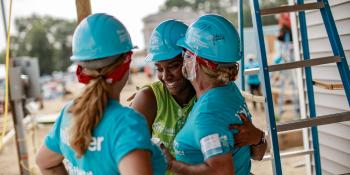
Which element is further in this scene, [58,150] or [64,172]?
[64,172]

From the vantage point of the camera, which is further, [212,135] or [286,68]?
[286,68]

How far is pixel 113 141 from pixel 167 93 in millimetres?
935

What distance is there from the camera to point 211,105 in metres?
1.90

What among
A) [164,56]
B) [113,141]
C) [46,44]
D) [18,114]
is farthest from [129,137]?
[46,44]

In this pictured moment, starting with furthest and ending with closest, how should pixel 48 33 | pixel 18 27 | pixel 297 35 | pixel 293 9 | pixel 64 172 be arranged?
pixel 18 27
pixel 48 33
pixel 297 35
pixel 293 9
pixel 64 172

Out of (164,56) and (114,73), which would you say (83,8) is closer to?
(164,56)

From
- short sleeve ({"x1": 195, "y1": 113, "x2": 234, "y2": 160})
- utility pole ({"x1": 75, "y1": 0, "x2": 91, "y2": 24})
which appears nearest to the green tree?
utility pole ({"x1": 75, "y1": 0, "x2": 91, "y2": 24})

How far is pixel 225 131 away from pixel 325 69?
3173 millimetres

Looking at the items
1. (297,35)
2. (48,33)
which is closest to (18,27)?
(48,33)

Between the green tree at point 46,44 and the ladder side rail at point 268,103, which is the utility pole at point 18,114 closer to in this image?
the ladder side rail at point 268,103

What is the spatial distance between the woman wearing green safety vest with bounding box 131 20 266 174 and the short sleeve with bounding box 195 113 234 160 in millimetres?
472

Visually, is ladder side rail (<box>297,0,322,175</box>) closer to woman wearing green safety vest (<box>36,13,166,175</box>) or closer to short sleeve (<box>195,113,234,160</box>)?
short sleeve (<box>195,113,234,160</box>)

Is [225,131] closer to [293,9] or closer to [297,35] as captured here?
[293,9]

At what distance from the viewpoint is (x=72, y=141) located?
1.54 metres
